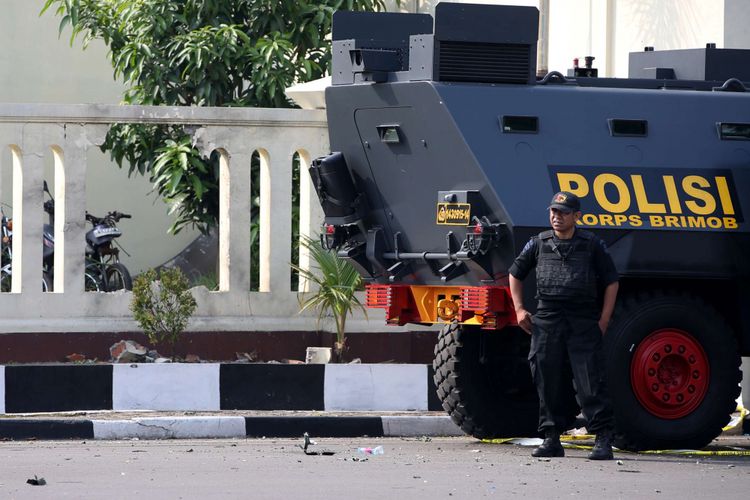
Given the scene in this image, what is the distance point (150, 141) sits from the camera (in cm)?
1484

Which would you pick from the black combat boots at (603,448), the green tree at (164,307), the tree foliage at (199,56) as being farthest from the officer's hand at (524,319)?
the tree foliage at (199,56)

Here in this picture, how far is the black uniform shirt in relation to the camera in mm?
9438

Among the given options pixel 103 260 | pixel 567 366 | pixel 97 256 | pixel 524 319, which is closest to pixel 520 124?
pixel 524 319

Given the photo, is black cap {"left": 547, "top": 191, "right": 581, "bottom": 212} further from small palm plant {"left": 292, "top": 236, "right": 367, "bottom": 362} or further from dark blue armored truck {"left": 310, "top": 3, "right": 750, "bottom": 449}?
small palm plant {"left": 292, "top": 236, "right": 367, "bottom": 362}

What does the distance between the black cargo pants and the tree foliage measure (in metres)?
5.19

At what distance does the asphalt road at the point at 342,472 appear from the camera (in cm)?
786

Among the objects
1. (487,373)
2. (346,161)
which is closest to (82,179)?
(346,161)

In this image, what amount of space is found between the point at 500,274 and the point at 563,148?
0.83m

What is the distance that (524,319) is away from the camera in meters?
9.55

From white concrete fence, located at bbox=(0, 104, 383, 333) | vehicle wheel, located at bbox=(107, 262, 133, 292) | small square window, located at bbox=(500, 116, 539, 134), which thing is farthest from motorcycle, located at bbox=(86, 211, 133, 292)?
small square window, located at bbox=(500, 116, 539, 134)

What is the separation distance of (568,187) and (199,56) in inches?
222

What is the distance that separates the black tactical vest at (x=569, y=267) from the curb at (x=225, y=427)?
6.46ft

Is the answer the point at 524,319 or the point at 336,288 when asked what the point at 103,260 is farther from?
the point at 524,319

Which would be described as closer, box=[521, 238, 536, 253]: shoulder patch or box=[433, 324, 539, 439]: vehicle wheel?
box=[521, 238, 536, 253]: shoulder patch
